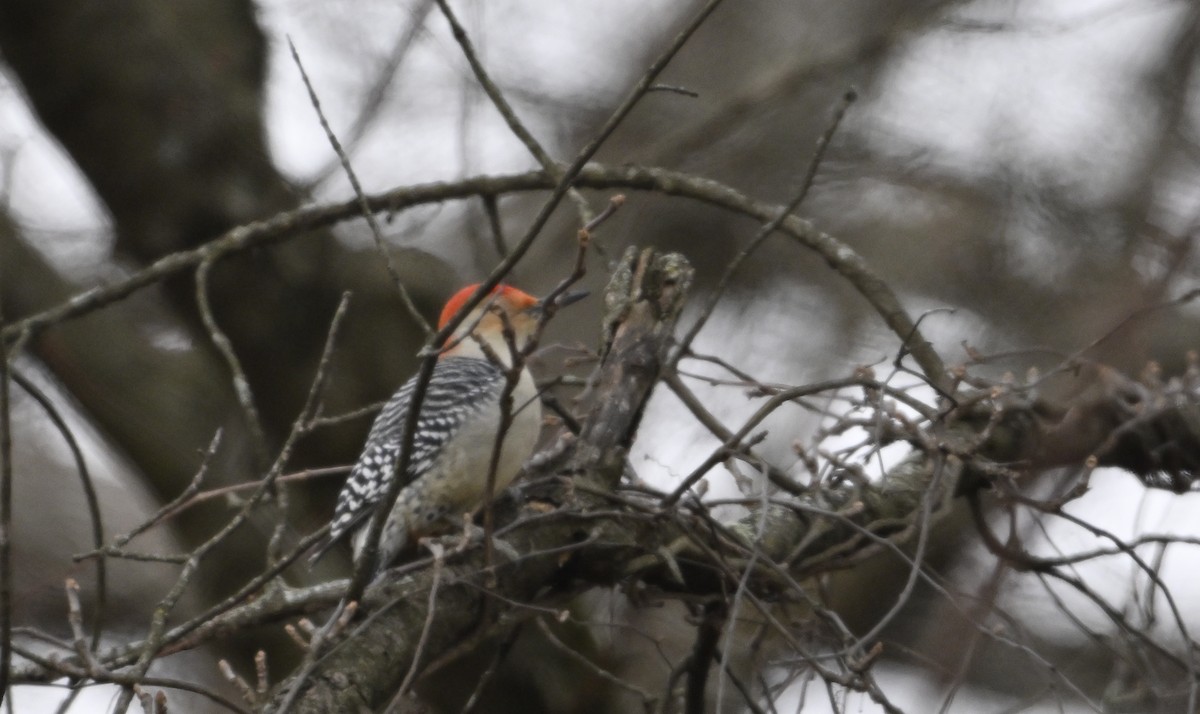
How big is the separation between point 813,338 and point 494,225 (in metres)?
3.77

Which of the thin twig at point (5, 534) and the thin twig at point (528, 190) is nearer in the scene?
the thin twig at point (5, 534)

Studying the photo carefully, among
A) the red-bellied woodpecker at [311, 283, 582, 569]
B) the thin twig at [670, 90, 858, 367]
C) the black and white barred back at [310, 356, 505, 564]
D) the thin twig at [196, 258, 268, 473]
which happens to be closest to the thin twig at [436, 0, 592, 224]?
the red-bellied woodpecker at [311, 283, 582, 569]

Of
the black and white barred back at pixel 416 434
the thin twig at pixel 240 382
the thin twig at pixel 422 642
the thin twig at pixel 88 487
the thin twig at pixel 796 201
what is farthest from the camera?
the black and white barred back at pixel 416 434

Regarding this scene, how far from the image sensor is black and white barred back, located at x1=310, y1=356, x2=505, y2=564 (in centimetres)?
439

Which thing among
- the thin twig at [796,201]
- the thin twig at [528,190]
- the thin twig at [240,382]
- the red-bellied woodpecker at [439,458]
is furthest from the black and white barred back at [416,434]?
the thin twig at [796,201]

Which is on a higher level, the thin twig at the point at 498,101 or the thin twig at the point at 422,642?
the thin twig at the point at 498,101

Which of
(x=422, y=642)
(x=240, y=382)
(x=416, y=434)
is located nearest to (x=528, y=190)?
(x=416, y=434)

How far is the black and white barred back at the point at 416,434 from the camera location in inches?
173

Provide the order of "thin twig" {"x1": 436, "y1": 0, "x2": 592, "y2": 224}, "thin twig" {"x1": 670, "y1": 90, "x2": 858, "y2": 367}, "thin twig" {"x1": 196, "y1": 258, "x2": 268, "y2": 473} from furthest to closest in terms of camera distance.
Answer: "thin twig" {"x1": 196, "y1": 258, "x2": 268, "y2": 473} < "thin twig" {"x1": 436, "y1": 0, "x2": 592, "y2": 224} < "thin twig" {"x1": 670, "y1": 90, "x2": 858, "y2": 367}

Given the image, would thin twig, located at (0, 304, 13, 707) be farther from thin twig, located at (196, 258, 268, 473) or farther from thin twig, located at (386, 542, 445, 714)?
thin twig, located at (196, 258, 268, 473)

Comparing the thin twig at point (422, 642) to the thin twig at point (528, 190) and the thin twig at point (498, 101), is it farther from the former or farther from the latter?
the thin twig at point (528, 190)

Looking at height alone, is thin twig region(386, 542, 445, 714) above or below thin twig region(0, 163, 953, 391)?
below

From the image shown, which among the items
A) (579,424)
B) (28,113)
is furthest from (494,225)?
(28,113)

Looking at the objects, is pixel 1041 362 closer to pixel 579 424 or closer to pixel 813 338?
pixel 813 338
